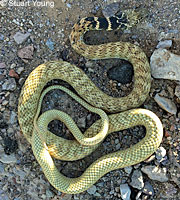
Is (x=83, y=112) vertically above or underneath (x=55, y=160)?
above

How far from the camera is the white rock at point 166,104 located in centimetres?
455

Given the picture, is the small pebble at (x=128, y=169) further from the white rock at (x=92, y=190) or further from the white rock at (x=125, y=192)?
the white rock at (x=92, y=190)

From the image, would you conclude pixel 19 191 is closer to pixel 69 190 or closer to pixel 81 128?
pixel 69 190

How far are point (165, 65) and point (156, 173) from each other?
183cm

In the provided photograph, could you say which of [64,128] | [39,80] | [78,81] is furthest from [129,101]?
[39,80]

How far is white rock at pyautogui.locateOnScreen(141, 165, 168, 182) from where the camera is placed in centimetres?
440

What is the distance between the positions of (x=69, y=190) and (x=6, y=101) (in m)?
1.82

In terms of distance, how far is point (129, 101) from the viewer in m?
4.52

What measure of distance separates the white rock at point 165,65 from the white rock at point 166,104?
1.25 ft

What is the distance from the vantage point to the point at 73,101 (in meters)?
4.76

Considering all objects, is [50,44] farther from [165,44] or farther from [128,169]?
[128,169]

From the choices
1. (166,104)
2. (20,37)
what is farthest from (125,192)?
(20,37)

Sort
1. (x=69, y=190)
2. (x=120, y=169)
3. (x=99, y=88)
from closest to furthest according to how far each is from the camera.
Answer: (x=69, y=190)
(x=120, y=169)
(x=99, y=88)

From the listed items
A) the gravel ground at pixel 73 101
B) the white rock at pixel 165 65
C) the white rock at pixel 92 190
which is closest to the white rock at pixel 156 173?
the gravel ground at pixel 73 101
